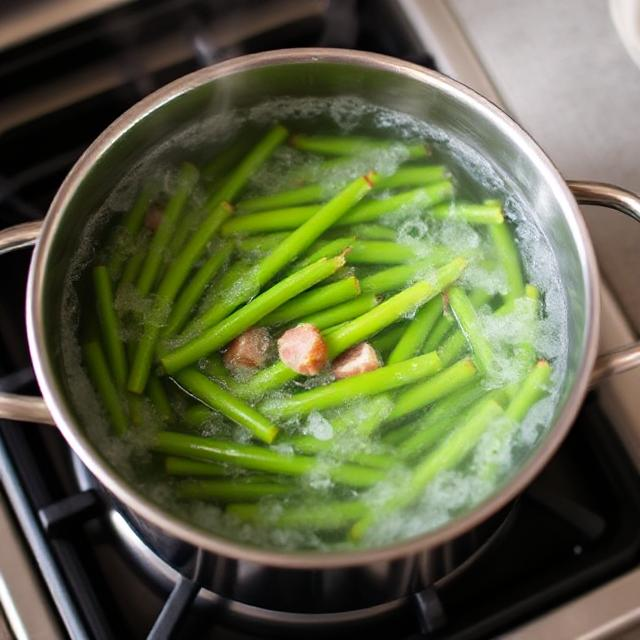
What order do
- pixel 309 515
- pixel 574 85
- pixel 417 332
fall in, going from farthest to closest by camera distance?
pixel 574 85 → pixel 417 332 → pixel 309 515

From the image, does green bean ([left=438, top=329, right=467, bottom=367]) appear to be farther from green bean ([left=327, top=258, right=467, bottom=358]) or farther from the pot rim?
the pot rim

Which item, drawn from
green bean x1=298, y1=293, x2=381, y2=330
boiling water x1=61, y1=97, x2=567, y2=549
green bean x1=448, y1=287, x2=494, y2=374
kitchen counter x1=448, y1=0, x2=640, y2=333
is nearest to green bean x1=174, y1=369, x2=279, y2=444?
boiling water x1=61, y1=97, x2=567, y2=549

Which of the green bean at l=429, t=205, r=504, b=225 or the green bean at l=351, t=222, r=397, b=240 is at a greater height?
the green bean at l=351, t=222, r=397, b=240

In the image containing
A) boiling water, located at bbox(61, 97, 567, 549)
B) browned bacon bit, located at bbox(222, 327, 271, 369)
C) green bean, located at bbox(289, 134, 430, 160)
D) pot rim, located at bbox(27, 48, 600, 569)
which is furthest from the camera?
green bean, located at bbox(289, 134, 430, 160)

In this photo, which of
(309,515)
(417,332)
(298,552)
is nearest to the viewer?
(298,552)

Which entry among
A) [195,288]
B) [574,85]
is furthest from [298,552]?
[574,85]

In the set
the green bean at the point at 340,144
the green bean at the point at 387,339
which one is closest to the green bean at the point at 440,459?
the green bean at the point at 387,339

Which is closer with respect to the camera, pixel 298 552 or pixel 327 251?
pixel 298 552

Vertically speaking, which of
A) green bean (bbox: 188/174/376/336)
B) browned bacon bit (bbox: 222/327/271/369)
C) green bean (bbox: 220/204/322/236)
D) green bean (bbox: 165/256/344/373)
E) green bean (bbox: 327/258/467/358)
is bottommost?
green bean (bbox: 327/258/467/358)

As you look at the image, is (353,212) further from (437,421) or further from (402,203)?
(437,421)
